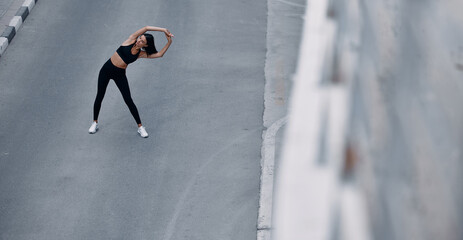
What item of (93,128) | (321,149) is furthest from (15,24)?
(321,149)

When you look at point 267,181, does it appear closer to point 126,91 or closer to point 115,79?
point 126,91

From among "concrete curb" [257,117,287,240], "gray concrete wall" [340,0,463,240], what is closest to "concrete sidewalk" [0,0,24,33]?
"concrete curb" [257,117,287,240]

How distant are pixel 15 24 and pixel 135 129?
384cm

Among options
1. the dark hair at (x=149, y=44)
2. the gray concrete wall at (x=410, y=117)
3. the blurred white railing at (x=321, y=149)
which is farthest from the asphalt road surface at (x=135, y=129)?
the blurred white railing at (x=321, y=149)

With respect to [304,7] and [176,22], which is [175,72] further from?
[304,7]

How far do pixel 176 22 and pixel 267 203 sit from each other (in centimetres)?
506

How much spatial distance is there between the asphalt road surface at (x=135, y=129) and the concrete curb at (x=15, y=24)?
0.12 m

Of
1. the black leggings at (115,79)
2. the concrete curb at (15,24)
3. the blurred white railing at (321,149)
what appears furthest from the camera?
the concrete curb at (15,24)

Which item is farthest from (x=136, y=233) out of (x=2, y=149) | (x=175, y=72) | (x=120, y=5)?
(x=120, y=5)

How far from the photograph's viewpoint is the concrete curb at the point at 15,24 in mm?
10727

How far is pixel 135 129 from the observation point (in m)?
8.62

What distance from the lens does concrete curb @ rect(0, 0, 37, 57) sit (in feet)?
35.2

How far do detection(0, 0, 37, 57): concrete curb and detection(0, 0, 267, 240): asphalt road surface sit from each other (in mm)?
118

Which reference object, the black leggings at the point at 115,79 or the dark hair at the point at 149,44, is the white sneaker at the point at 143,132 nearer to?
the black leggings at the point at 115,79
